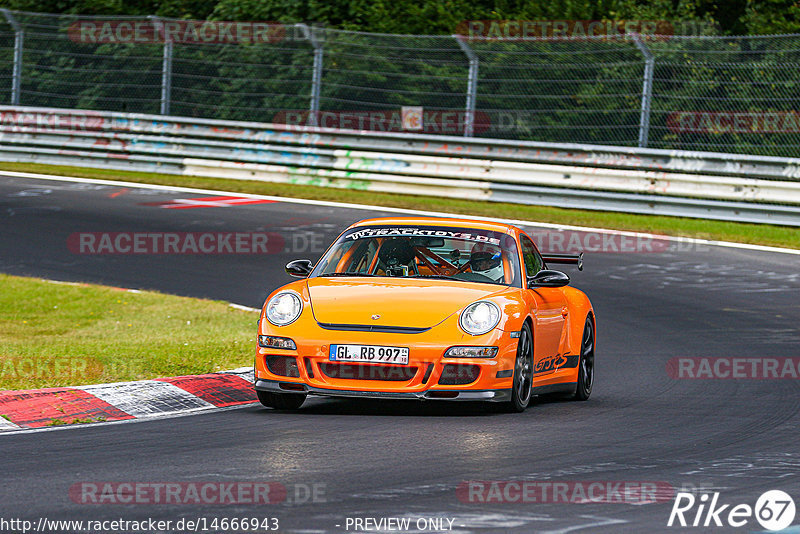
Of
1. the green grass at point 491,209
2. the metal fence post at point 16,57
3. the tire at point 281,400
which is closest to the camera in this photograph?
the tire at point 281,400

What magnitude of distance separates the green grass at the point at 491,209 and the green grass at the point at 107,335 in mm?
7421

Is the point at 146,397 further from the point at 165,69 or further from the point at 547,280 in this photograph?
the point at 165,69

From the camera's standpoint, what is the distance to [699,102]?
66.4 ft

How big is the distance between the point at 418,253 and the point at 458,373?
153 cm

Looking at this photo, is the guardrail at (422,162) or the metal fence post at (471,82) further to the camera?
the metal fence post at (471,82)

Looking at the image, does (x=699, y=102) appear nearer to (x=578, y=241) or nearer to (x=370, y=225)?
(x=578, y=241)

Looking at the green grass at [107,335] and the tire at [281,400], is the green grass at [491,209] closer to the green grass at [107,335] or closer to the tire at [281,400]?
the green grass at [107,335]

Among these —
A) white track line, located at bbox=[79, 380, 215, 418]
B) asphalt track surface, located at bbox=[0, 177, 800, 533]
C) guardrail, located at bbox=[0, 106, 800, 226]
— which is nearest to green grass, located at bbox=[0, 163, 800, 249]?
guardrail, located at bbox=[0, 106, 800, 226]

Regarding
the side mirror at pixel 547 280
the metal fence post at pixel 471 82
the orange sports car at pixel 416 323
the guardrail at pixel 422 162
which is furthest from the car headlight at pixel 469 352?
the metal fence post at pixel 471 82

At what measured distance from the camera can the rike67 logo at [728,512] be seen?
541cm

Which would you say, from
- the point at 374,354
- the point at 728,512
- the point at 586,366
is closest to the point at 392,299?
the point at 374,354

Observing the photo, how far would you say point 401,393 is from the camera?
8.00m

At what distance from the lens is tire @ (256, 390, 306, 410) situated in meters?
8.51

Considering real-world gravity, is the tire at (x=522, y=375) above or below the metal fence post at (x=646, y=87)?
below
